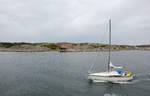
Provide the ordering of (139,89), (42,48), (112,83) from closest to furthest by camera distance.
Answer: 1. (139,89)
2. (112,83)
3. (42,48)

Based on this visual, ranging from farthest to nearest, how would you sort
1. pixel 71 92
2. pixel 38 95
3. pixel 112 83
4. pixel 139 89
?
1. pixel 112 83
2. pixel 139 89
3. pixel 71 92
4. pixel 38 95

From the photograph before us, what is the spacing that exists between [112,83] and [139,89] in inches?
242

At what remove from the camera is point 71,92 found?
27.4 m

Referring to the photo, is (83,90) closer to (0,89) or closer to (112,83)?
(112,83)

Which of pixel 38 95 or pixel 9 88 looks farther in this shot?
pixel 9 88

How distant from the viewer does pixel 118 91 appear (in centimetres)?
2809

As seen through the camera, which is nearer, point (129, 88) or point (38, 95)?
point (38, 95)

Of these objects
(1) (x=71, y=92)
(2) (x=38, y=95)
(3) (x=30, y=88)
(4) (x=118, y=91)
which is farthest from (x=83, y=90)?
(3) (x=30, y=88)

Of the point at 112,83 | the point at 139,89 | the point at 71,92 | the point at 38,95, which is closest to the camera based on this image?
the point at 38,95

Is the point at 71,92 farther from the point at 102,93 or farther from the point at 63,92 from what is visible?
the point at 102,93

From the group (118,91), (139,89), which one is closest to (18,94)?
(118,91)

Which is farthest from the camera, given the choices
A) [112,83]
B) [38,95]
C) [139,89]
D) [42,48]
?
[42,48]

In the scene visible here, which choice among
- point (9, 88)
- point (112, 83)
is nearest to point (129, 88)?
point (112, 83)

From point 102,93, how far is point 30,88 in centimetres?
1627
